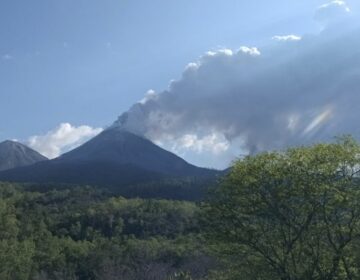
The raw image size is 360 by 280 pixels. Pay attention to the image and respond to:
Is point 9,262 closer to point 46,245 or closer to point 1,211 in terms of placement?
point 46,245

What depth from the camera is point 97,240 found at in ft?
312

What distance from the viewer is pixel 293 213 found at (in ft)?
72.8

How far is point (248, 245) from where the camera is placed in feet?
75.7

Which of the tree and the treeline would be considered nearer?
the tree

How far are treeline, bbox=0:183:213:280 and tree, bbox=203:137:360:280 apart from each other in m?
4.39

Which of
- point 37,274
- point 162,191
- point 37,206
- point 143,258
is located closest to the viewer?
point 37,274

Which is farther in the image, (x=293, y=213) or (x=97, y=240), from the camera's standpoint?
(x=97, y=240)

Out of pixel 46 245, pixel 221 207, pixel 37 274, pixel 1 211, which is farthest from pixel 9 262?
pixel 221 207

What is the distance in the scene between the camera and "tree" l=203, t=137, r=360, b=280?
70.6ft

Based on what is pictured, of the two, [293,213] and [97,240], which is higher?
[97,240]

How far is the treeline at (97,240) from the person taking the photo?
6550cm

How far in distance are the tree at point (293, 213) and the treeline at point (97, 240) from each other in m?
4.39

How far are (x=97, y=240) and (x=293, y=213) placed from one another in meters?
75.9

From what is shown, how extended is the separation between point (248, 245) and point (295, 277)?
2.09 meters
